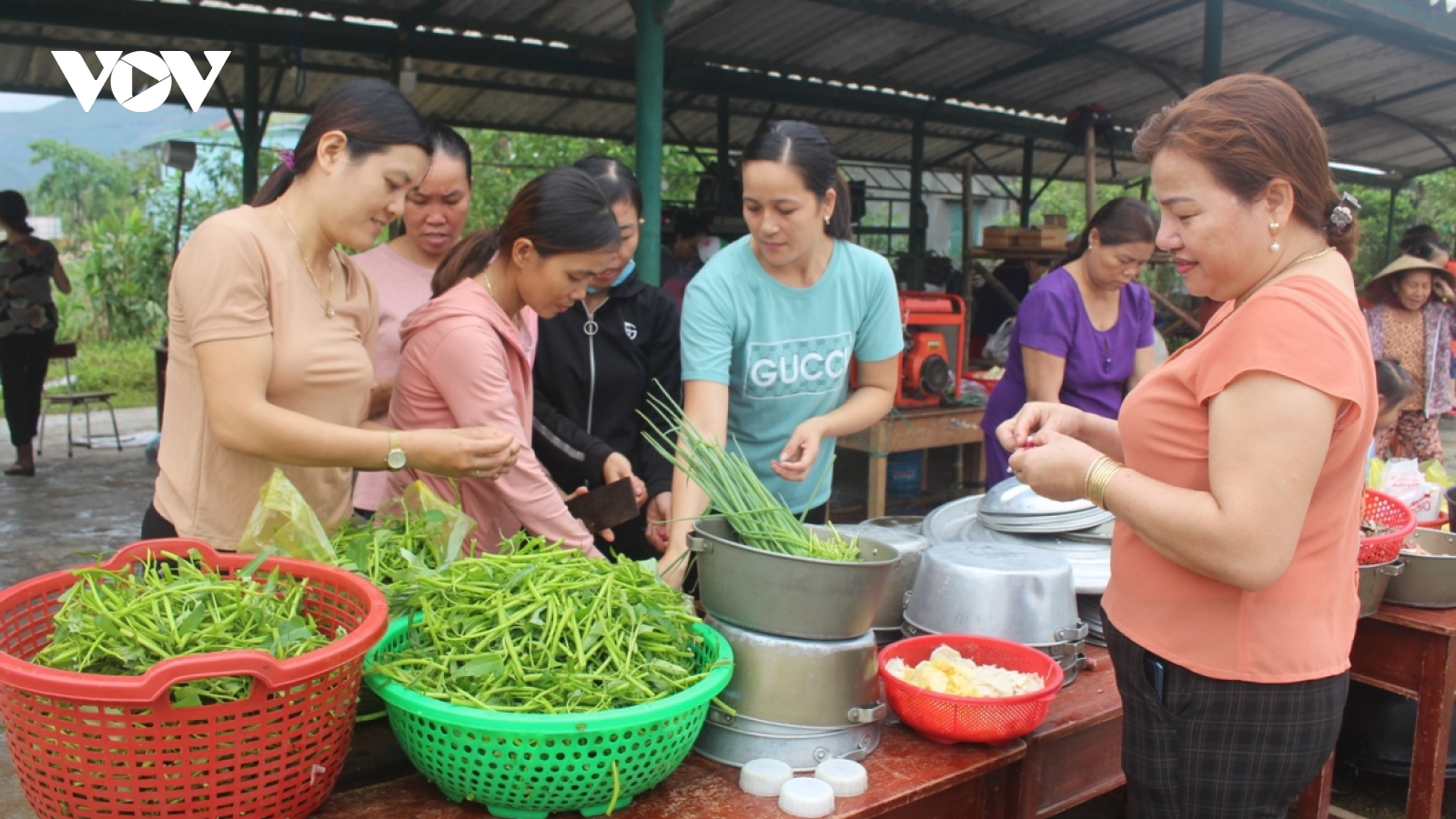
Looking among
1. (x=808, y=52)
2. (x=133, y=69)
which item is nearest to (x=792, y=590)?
(x=808, y=52)

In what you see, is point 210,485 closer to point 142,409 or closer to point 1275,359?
point 1275,359

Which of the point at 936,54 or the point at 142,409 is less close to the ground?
the point at 936,54

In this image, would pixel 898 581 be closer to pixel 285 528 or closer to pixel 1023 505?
pixel 1023 505

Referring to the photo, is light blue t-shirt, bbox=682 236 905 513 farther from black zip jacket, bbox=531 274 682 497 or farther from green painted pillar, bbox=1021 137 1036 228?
green painted pillar, bbox=1021 137 1036 228

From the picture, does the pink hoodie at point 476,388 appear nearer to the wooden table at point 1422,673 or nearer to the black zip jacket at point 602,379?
the black zip jacket at point 602,379

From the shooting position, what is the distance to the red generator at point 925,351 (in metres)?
5.75

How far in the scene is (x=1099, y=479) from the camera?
A: 1482 millimetres

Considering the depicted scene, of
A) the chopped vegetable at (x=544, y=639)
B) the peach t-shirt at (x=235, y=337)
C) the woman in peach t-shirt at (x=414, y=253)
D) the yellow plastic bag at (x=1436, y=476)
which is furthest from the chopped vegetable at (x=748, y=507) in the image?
the yellow plastic bag at (x=1436, y=476)

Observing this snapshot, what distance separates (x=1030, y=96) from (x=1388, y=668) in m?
7.96

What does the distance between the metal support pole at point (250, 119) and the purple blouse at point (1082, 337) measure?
20.3 feet

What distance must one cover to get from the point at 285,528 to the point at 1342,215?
161 cm

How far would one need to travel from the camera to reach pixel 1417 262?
5.47 m

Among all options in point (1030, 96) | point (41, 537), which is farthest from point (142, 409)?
point (1030, 96)

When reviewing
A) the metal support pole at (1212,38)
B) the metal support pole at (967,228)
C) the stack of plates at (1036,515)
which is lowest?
the stack of plates at (1036,515)
